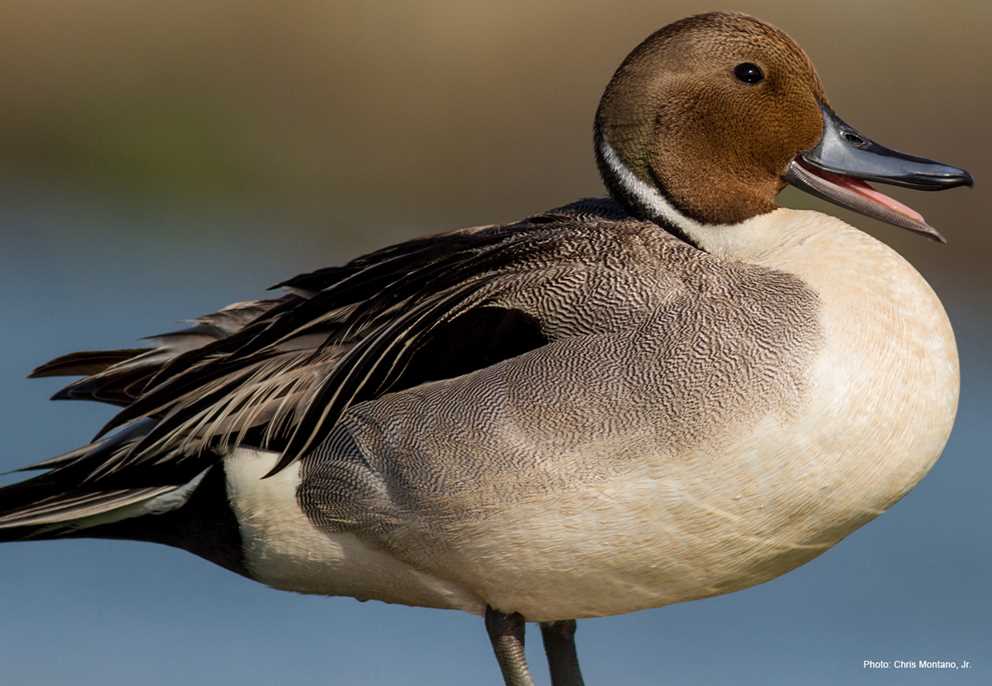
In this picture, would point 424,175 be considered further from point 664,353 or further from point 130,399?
point 664,353

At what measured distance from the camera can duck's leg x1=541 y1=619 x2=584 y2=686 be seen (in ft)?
13.3

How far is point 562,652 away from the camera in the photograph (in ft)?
13.3

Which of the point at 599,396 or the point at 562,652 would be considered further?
the point at 562,652

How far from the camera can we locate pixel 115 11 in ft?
32.6

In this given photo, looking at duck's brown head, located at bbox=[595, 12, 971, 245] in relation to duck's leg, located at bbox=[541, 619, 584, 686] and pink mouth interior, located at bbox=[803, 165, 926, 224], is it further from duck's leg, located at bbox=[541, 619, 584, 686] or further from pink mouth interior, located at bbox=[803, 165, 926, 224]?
duck's leg, located at bbox=[541, 619, 584, 686]

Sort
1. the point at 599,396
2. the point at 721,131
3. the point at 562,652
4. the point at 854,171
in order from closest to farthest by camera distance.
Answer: the point at 599,396
the point at 721,131
the point at 854,171
the point at 562,652

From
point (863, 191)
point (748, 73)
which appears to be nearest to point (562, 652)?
point (863, 191)

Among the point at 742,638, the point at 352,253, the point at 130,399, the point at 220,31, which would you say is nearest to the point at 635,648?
the point at 742,638

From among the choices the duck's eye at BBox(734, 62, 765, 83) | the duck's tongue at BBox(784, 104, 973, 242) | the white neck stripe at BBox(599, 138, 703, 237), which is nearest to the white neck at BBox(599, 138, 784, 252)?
the white neck stripe at BBox(599, 138, 703, 237)

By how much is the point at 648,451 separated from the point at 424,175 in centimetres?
590

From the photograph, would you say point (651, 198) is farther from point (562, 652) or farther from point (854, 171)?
point (562, 652)

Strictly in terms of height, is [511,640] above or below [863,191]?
below

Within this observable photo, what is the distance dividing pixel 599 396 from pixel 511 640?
0.66 m

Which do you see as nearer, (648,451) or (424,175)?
(648,451)
